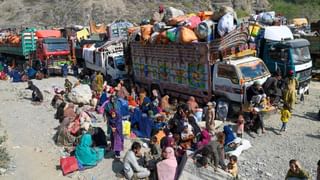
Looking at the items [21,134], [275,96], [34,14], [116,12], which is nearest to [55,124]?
[21,134]

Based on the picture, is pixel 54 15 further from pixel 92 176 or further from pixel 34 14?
pixel 92 176

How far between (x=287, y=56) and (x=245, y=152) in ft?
17.0

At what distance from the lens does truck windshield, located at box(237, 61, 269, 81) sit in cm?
1191

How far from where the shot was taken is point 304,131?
36.0 feet

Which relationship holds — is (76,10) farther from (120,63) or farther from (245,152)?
(245,152)

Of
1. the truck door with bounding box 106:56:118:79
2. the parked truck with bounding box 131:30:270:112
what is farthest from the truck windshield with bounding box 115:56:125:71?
the parked truck with bounding box 131:30:270:112

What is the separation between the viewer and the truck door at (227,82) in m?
11.8

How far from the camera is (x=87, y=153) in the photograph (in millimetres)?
9406

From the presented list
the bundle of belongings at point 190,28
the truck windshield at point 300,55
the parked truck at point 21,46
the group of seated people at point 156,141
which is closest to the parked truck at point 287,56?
the truck windshield at point 300,55

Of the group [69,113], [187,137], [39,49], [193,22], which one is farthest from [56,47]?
[187,137]

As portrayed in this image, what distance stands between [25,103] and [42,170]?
8.54 metres

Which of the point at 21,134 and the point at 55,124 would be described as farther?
the point at 55,124

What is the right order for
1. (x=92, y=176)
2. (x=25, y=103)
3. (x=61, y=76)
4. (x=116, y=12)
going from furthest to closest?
1. (x=116, y=12)
2. (x=61, y=76)
3. (x=25, y=103)
4. (x=92, y=176)

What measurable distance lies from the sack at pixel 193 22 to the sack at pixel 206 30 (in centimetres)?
57
